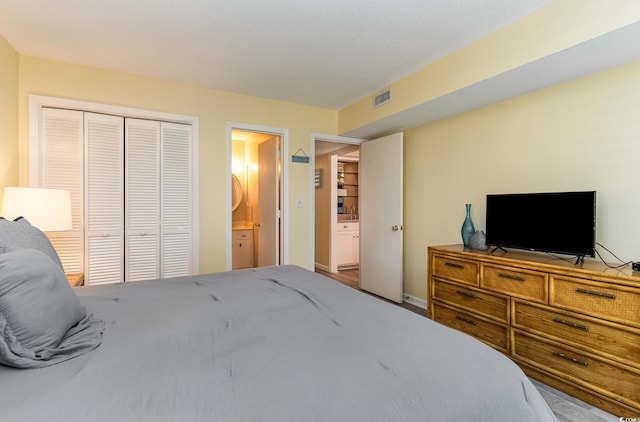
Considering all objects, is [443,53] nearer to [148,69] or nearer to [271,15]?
[271,15]

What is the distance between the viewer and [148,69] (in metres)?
3.09

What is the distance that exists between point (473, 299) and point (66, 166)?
3894 millimetres

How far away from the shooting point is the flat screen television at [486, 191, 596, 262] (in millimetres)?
2123

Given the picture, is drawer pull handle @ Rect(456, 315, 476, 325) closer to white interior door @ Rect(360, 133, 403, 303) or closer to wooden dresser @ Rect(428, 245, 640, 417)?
wooden dresser @ Rect(428, 245, 640, 417)

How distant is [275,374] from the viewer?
2.90 feet

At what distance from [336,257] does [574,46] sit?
4.51 meters

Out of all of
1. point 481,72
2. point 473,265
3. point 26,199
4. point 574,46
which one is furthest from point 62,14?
point 473,265

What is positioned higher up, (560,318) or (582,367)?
(560,318)

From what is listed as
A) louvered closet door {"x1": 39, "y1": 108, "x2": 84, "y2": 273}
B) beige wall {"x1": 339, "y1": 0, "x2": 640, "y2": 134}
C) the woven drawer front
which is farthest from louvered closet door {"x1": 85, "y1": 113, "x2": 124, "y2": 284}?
the woven drawer front

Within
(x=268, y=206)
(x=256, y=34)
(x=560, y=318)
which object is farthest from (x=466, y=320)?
(x=256, y=34)

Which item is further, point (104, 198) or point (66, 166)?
point (104, 198)

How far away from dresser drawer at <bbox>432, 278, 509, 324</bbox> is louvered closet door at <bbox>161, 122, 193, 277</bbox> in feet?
8.68

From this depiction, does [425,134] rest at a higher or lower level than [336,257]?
higher

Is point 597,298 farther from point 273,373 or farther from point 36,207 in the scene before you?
point 36,207
